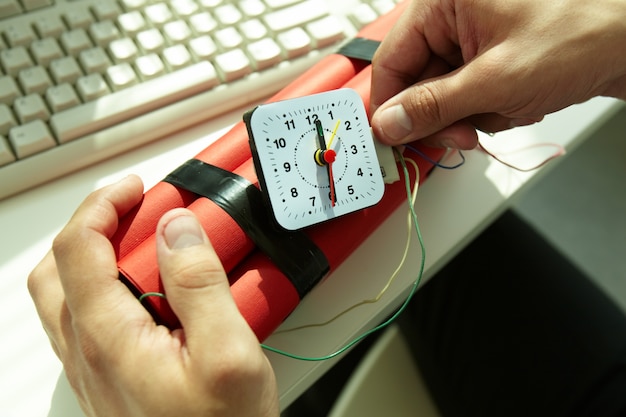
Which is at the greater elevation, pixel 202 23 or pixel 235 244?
pixel 202 23

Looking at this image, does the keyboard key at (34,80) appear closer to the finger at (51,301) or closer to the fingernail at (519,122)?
the finger at (51,301)

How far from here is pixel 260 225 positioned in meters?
0.42

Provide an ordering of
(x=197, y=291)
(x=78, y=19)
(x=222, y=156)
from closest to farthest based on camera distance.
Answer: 1. (x=197, y=291)
2. (x=222, y=156)
3. (x=78, y=19)

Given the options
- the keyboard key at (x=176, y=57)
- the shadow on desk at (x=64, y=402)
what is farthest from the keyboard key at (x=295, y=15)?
the shadow on desk at (x=64, y=402)

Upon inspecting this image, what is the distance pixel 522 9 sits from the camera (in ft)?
1.48

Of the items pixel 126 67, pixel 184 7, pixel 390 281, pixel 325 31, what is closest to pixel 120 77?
pixel 126 67

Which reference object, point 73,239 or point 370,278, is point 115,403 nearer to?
point 73,239

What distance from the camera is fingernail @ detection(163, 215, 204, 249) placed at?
0.37m

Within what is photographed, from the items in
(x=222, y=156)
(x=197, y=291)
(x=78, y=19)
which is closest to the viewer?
(x=197, y=291)

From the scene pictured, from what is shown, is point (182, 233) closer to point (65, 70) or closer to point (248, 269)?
point (248, 269)

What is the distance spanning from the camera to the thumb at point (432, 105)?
1.49 ft

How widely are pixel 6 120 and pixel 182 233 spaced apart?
→ 0.27m

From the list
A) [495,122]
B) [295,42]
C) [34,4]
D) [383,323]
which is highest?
[34,4]

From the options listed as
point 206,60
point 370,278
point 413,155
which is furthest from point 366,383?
point 206,60
